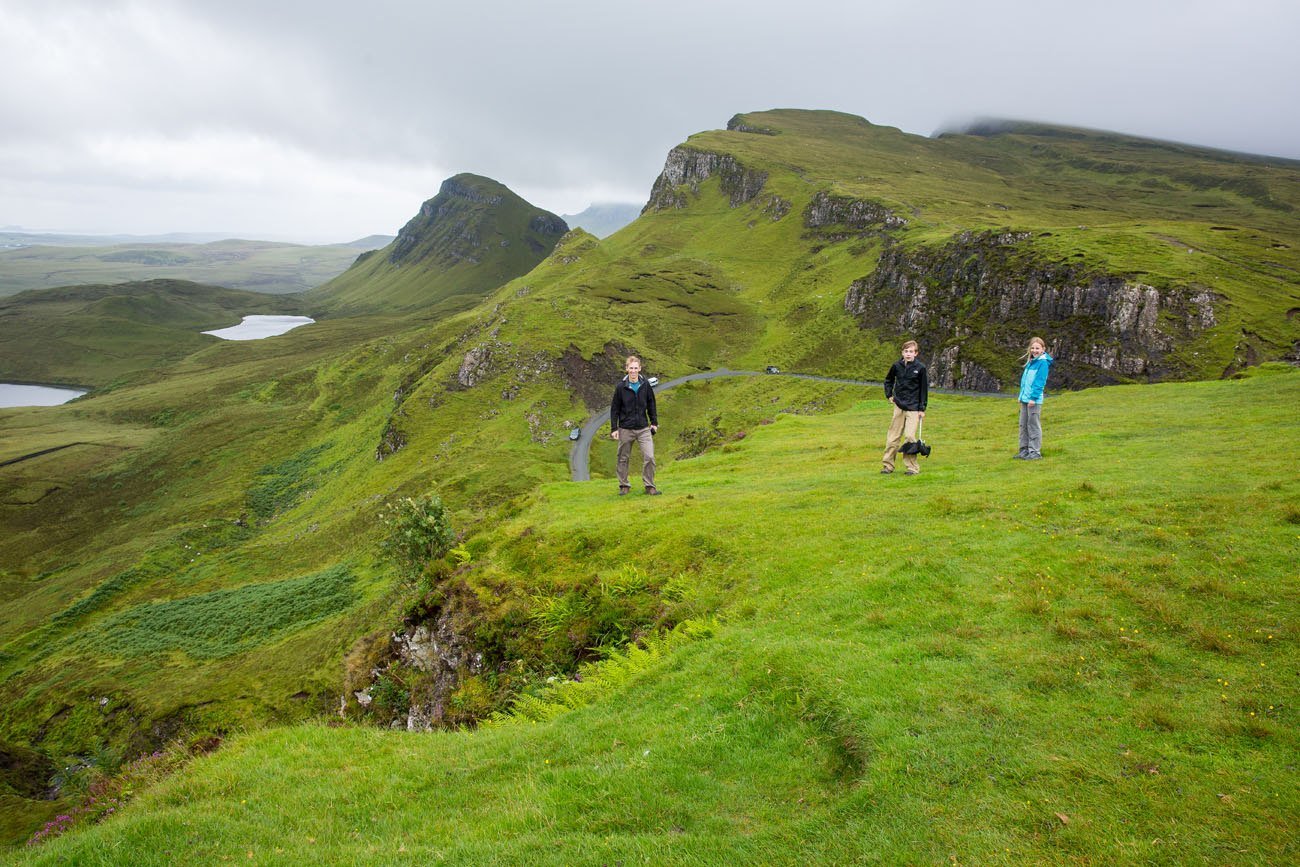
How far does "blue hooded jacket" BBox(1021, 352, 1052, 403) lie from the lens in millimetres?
21391

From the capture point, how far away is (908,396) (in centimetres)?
2131

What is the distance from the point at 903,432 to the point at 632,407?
36.5ft

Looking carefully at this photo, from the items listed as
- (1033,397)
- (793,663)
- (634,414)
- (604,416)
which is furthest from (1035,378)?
(604,416)

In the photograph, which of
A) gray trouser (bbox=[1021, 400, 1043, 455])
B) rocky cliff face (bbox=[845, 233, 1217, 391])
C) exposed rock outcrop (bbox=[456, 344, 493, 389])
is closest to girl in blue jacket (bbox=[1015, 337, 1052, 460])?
gray trouser (bbox=[1021, 400, 1043, 455])

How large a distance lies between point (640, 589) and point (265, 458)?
142828mm

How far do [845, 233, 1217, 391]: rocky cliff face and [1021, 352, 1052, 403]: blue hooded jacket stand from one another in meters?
84.5

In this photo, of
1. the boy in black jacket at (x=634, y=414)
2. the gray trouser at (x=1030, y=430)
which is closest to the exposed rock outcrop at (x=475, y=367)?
the boy in black jacket at (x=634, y=414)

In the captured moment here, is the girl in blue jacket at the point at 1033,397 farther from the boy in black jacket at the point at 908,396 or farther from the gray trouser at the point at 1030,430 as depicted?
the boy in black jacket at the point at 908,396

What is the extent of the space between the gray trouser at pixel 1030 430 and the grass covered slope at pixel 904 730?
4999mm

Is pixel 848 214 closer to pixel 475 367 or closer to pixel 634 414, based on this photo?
pixel 475 367

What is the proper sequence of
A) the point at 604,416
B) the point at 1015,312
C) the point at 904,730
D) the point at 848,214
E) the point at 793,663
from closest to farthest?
the point at 904,730 < the point at 793,663 < the point at 1015,312 < the point at 604,416 < the point at 848,214

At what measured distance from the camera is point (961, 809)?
7.40 meters

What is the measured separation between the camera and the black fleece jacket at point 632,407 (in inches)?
895

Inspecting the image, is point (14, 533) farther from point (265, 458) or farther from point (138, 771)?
point (138, 771)
